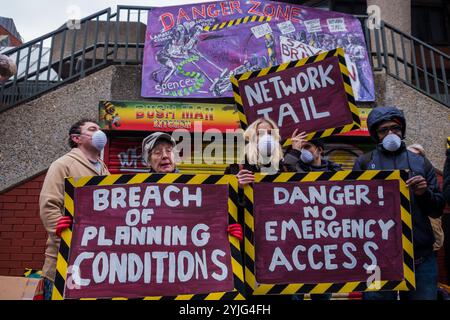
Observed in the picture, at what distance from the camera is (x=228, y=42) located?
Result: 7395 millimetres

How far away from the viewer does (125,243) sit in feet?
9.51

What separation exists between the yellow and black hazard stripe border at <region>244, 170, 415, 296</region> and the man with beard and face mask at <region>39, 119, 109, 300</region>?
1230 mm

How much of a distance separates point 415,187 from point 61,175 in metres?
2.66

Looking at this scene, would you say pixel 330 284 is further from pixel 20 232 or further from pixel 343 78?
pixel 20 232

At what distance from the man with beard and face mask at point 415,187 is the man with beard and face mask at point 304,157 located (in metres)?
0.36

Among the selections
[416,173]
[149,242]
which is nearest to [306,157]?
[416,173]

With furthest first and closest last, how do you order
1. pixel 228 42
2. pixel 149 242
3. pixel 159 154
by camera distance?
pixel 228 42 → pixel 159 154 → pixel 149 242

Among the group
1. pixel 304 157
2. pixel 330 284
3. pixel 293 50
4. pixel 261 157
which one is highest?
pixel 293 50

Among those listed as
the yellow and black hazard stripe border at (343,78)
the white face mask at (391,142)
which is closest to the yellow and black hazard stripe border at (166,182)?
the yellow and black hazard stripe border at (343,78)

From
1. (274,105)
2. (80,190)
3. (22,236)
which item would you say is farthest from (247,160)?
(22,236)

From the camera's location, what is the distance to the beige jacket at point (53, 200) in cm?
331

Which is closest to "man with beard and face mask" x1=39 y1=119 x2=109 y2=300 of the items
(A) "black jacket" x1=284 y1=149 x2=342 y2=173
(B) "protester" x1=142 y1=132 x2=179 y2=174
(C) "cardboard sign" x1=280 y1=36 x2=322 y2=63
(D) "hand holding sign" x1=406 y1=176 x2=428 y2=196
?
(B) "protester" x1=142 y1=132 x2=179 y2=174

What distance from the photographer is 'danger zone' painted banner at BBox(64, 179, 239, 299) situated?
111 inches
